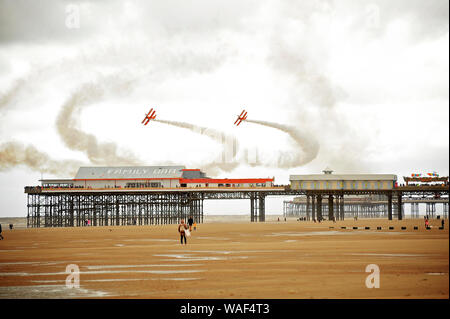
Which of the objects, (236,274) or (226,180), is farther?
(226,180)

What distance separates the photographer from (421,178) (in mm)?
102188

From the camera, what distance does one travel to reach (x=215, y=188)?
322ft

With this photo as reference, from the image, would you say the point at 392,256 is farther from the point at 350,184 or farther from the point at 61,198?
the point at 61,198

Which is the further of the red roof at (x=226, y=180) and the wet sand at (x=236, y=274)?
the red roof at (x=226, y=180)

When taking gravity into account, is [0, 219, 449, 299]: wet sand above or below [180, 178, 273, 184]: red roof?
below

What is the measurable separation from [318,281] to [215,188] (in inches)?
3222

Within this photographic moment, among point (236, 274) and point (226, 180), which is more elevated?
point (226, 180)

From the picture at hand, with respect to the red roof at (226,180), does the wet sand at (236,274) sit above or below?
below

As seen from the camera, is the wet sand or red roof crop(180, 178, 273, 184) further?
red roof crop(180, 178, 273, 184)
